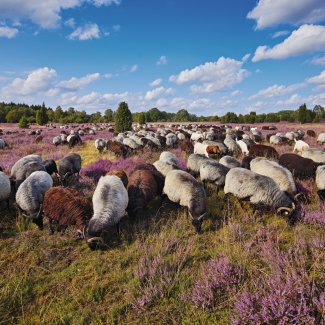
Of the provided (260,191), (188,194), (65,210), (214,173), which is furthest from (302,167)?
(65,210)

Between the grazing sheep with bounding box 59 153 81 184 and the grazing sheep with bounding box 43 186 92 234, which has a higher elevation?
the grazing sheep with bounding box 59 153 81 184

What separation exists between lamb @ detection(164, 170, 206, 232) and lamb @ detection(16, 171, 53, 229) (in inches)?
163

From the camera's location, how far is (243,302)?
13.0 ft

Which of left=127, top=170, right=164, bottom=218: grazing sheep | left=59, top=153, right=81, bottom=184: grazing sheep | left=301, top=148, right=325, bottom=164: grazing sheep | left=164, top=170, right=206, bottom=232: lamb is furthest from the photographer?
left=301, top=148, right=325, bottom=164: grazing sheep

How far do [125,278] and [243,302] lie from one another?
94.8 inches

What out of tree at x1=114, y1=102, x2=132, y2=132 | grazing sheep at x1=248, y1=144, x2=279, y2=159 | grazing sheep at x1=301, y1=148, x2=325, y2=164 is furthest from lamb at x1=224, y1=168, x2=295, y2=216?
tree at x1=114, y1=102, x2=132, y2=132

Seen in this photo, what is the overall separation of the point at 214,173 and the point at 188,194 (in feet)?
8.53

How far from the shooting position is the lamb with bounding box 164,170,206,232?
7367mm

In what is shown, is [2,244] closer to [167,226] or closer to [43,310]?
[43,310]

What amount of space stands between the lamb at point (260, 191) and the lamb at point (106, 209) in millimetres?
3706

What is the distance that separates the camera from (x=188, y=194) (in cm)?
800

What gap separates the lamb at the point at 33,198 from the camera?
760 centimetres

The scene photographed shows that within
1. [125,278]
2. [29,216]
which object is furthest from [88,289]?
[29,216]

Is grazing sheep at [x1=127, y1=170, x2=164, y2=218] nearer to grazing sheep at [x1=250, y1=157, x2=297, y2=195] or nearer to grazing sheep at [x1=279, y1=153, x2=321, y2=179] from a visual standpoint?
grazing sheep at [x1=250, y1=157, x2=297, y2=195]
